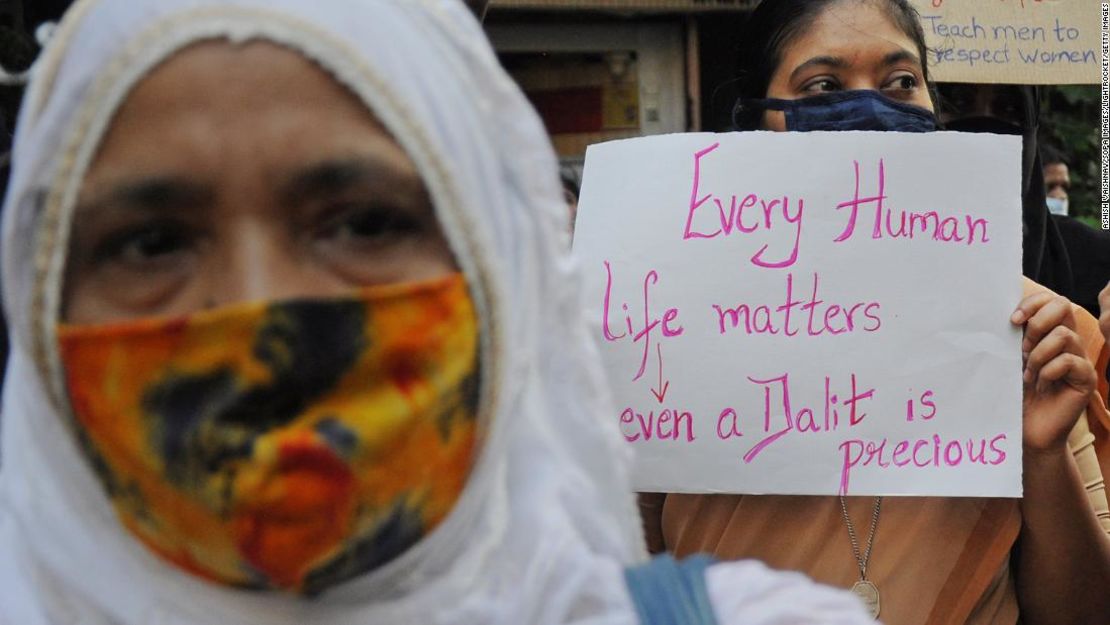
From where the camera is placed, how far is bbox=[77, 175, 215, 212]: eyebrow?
1.13 m

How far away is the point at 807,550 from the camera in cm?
211

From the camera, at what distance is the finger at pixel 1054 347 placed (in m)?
2.09

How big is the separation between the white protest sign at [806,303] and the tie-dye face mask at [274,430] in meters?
1.08

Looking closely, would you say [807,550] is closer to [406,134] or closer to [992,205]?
[992,205]

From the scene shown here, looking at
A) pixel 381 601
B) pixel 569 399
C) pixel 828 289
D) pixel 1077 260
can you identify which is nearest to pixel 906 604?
pixel 828 289

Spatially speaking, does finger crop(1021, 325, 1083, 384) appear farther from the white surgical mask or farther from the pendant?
the white surgical mask

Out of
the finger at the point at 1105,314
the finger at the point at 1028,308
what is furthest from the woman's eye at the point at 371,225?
the finger at the point at 1105,314

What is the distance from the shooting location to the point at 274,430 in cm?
108

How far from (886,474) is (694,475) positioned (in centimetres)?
31

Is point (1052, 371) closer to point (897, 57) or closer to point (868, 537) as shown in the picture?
point (868, 537)

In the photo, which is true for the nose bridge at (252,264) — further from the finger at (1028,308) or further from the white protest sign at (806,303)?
the finger at (1028,308)

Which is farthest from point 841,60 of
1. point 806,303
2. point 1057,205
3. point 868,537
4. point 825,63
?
point 1057,205

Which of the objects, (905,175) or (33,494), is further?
(905,175)

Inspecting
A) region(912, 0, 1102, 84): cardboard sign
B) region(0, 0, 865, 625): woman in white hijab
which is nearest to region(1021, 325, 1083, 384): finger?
region(0, 0, 865, 625): woman in white hijab
